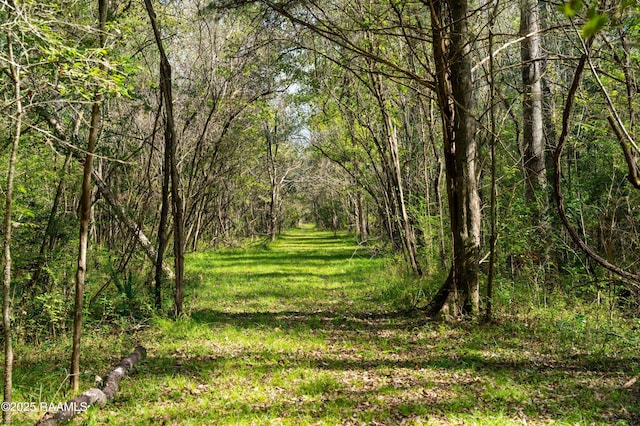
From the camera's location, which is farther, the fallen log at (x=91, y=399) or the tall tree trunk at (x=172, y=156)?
the tall tree trunk at (x=172, y=156)

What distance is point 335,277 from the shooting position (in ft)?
41.2

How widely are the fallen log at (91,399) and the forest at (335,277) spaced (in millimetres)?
23

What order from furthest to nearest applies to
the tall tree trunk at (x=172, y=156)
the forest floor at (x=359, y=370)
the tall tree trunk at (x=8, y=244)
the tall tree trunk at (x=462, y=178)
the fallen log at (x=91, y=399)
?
the tall tree trunk at (x=462, y=178)
the tall tree trunk at (x=172, y=156)
the forest floor at (x=359, y=370)
the fallen log at (x=91, y=399)
the tall tree trunk at (x=8, y=244)

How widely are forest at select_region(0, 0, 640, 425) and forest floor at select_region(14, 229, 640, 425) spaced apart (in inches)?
1.3

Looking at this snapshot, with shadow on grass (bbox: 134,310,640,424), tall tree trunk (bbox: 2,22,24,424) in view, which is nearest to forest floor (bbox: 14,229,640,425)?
shadow on grass (bbox: 134,310,640,424)

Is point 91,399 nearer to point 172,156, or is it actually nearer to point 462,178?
point 172,156

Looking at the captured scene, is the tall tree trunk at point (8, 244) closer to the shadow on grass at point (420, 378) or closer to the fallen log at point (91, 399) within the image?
the fallen log at point (91, 399)

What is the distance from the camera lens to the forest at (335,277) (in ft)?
13.2

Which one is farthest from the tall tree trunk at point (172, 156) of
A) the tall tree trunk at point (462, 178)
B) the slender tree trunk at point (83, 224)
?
the tall tree trunk at point (462, 178)

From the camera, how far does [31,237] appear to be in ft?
21.4

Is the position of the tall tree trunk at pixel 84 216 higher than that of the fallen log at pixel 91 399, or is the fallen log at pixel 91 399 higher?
the tall tree trunk at pixel 84 216

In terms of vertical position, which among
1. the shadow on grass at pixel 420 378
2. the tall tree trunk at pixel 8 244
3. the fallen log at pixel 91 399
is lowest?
the shadow on grass at pixel 420 378

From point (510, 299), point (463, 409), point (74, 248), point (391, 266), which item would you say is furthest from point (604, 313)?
point (74, 248)

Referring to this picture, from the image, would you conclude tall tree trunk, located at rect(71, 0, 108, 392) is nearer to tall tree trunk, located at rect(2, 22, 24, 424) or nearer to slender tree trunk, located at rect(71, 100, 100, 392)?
slender tree trunk, located at rect(71, 100, 100, 392)
